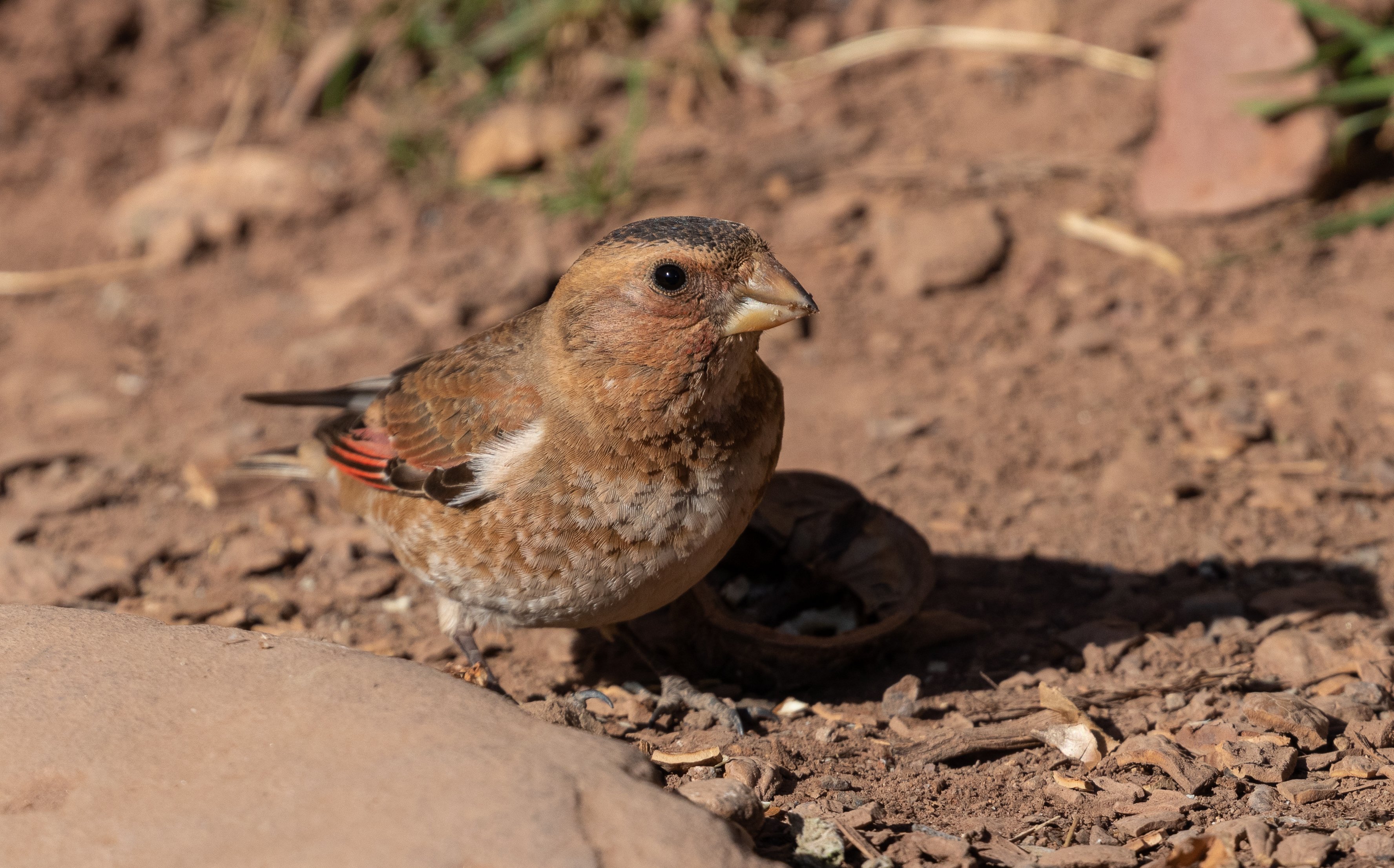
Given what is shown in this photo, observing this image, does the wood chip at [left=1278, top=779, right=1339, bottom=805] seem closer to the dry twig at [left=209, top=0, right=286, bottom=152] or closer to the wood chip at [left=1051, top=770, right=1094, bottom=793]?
the wood chip at [left=1051, top=770, right=1094, bottom=793]

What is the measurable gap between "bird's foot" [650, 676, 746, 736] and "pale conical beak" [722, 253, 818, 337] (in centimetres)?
118

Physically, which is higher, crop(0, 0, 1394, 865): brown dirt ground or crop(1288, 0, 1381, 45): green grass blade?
crop(1288, 0, 1381, 45): green grass blade

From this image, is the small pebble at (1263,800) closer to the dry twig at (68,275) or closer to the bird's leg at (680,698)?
the bird's leg at (680,698)

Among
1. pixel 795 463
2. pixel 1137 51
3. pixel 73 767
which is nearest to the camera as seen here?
pixel 73 767

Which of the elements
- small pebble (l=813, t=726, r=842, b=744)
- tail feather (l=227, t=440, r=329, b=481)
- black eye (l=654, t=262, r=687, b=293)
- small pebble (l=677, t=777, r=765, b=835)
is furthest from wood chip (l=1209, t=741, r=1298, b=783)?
tail feather (l=227, t=440, r=329, b=481)

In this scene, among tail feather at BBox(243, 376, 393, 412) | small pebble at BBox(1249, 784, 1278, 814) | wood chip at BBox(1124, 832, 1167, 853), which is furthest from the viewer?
tail feather at BBox(243, 376, 393, 412)

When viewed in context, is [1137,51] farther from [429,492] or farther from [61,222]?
[61,222]

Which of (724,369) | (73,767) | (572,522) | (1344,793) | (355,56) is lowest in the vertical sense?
(1344,793)

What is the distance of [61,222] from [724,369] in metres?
6.05

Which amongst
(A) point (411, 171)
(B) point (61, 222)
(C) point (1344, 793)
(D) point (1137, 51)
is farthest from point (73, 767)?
(D) point (1137, 51)

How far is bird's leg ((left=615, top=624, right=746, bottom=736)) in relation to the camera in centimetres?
389

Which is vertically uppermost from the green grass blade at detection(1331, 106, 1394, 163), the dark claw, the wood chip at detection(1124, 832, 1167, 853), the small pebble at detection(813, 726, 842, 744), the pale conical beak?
the green grass blade at detection(1331, 106, 1394, 163)

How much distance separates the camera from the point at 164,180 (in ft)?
25.4

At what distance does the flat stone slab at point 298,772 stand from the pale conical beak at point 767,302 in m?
1.17
